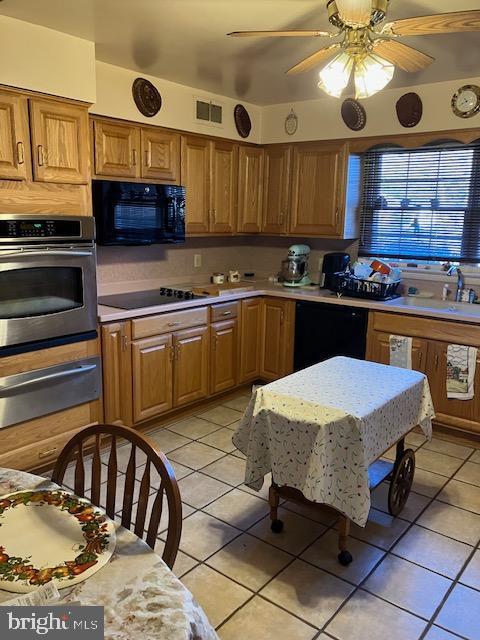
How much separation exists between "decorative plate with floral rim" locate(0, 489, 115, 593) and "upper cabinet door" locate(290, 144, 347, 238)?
334 centimetres

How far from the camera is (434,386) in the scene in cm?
351

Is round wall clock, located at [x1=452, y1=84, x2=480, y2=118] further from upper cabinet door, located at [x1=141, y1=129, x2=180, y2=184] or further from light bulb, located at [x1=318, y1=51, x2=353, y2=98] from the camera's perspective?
upper cabinet door, located at [x1=141, y1=129, x2=180, y2=184]

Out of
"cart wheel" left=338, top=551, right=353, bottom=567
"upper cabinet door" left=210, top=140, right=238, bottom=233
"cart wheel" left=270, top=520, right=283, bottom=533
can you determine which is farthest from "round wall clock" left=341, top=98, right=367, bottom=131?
"cart wheel" left=338, top=551, right=353, bottom=567

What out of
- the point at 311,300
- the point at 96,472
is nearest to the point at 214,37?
the point at 311,300

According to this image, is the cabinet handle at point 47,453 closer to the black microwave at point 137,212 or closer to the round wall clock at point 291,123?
the black microwave at point 137,212

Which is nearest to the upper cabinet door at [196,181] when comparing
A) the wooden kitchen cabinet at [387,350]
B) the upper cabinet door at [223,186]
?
the upper cabinet door at [223,186]

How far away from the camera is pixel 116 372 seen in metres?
3.21

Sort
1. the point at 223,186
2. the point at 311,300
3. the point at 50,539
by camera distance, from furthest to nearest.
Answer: the point at 223,186, the point at 311,300, the point at 50,539

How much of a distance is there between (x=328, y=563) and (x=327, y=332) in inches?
76.3

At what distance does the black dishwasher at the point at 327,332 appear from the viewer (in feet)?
12.4

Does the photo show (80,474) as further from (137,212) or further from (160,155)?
(160,155)

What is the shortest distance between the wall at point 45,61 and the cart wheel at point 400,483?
252 cm

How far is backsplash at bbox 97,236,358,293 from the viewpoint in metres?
3.84

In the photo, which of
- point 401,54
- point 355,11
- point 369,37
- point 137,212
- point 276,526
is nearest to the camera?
point 355,11
